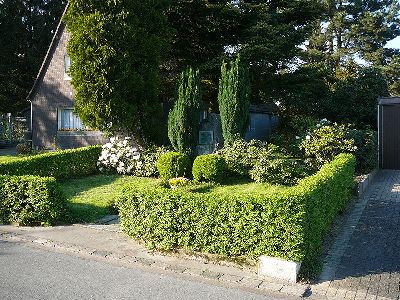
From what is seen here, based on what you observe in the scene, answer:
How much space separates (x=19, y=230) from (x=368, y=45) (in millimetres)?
34816

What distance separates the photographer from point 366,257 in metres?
6.64

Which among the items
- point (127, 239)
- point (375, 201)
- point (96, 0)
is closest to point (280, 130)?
point (375, 201)

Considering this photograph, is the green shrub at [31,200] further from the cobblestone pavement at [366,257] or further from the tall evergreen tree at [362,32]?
the tall evergreen tree at [362,32]

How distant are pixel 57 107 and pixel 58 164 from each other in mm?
8919


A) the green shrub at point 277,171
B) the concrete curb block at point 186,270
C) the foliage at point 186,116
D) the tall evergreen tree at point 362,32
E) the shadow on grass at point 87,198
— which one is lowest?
the concrete curb block at point 186,270

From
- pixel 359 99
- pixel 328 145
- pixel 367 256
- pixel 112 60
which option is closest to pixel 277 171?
pixel 328 145

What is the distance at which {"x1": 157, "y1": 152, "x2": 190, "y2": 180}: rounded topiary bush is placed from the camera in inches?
516

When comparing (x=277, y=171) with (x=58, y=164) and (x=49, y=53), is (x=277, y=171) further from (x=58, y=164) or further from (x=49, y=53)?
(x=49, y=53)

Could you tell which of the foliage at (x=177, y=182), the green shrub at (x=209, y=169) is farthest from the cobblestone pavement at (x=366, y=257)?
the foliage at (x=177, y=182)

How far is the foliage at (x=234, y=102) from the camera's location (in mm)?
14320

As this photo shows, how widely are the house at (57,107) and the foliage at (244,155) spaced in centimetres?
1003

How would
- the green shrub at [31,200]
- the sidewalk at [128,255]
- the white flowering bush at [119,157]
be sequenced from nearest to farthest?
the sidewalk at [128,255], the green shrub at [31,200], the white flowering bush at [119,157]

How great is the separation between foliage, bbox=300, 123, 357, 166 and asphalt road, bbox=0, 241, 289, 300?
8.82 m

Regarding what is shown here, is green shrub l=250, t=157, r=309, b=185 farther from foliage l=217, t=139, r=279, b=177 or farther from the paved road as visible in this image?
the paved road
